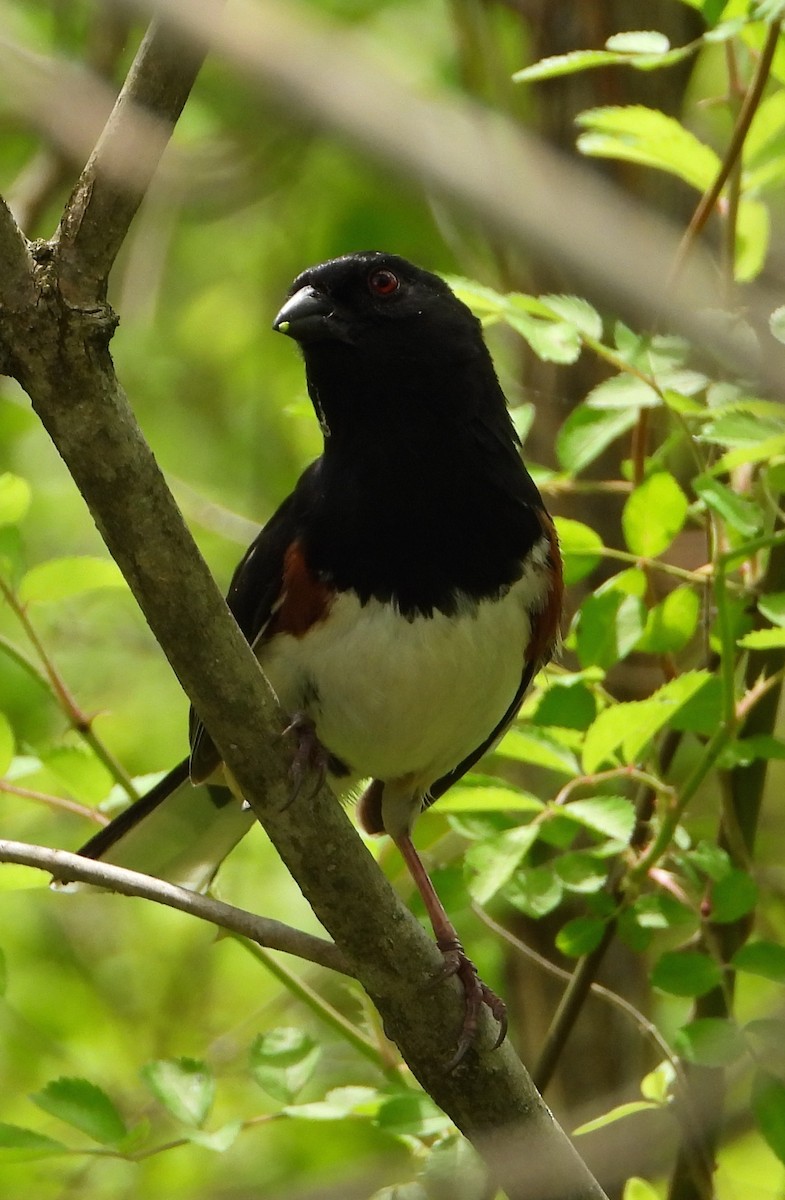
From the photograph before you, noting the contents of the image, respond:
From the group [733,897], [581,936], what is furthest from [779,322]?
[581,936]

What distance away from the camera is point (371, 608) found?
294 cm

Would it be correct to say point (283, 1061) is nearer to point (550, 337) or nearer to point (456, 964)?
Result: point (456, 964)

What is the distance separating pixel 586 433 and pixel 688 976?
1103 mm

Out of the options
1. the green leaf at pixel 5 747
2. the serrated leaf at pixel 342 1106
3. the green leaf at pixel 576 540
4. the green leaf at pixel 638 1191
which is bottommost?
the serrated leaf at pixel 342 1106

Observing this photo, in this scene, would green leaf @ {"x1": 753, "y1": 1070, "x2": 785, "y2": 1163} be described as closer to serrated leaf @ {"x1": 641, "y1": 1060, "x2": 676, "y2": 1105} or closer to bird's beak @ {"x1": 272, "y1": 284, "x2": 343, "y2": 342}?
serrated leaf @ {"x1": 641, "y1": 1060, "x2": 676, "y2": 1105}

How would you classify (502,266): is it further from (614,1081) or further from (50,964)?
(50,964)

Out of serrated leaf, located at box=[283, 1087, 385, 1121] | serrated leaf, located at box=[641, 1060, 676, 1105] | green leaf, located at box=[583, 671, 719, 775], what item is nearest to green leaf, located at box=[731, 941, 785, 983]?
serrated leaf, located at box=[641, 1060, 676, 1105]

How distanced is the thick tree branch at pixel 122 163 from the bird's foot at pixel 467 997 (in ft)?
4.77

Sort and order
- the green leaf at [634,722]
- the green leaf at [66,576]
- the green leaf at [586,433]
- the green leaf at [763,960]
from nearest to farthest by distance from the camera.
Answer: the green leaf at [634,722] → the green leaf at [763,960] → the green leaf at [66,576] → the green leaf at [586,433]

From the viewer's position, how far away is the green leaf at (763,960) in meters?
2.76

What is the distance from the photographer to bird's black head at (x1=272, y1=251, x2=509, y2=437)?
10.1ft

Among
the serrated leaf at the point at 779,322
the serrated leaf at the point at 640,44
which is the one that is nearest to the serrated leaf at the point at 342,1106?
the serrated leaf at the point at 779,322

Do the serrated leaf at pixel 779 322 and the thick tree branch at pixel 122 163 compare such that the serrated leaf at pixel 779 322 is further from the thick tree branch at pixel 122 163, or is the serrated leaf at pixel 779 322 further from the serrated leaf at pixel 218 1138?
the serrated leaf at pixel 218 1138

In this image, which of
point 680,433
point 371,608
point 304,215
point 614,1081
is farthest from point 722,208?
point 304,215
